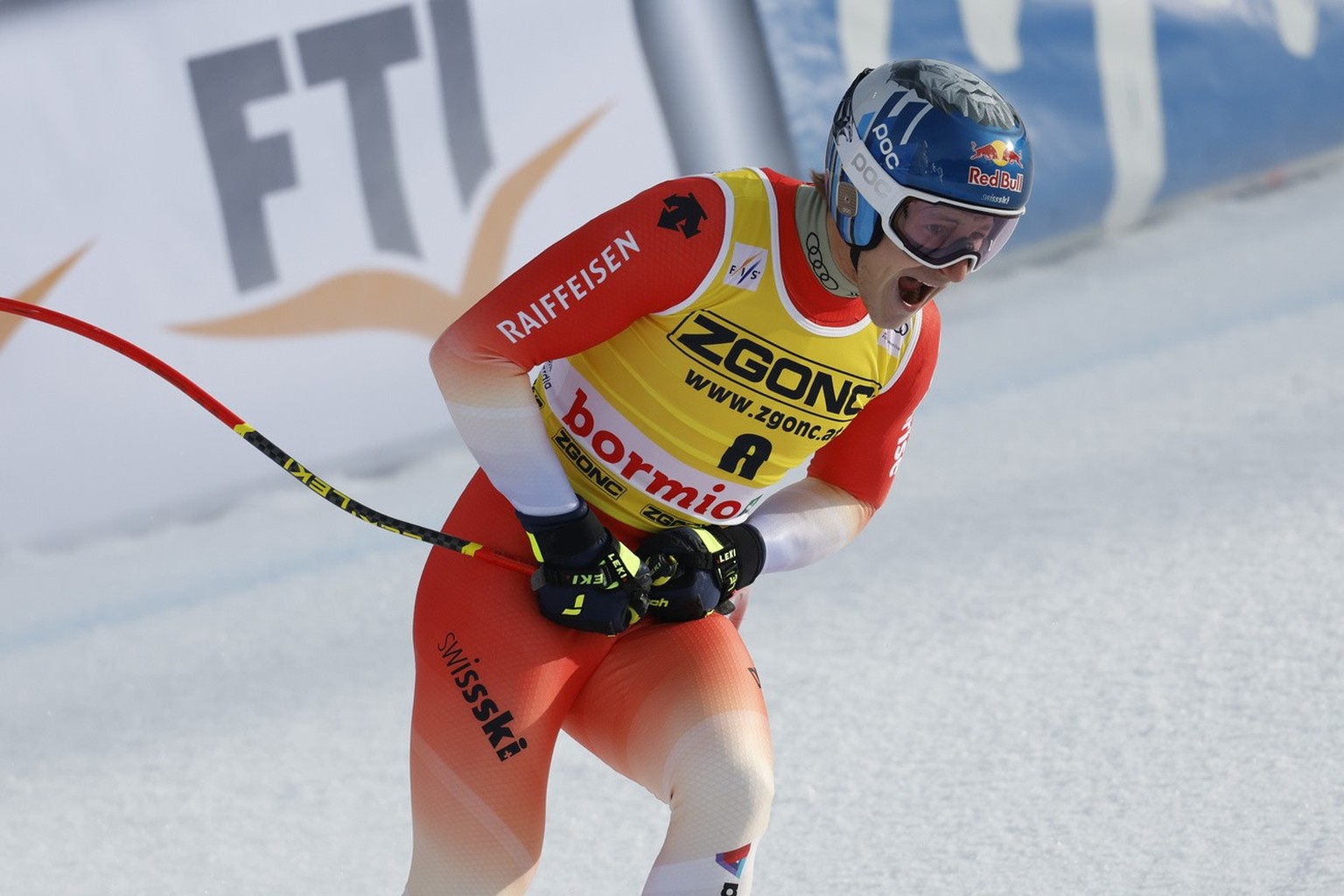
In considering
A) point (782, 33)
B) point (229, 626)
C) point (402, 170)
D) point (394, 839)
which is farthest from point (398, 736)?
point (782, 33)

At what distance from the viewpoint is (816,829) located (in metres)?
2.98

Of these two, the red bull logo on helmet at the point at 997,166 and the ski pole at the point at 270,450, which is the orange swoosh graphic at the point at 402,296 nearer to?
the ski pole at the point at 270,450

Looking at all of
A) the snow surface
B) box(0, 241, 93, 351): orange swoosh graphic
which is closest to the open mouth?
the snow surface

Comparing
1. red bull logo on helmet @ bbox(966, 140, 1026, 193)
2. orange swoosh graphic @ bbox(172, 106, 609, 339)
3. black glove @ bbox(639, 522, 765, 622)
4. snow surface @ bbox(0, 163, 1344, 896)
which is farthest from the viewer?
orange swoosh graphic @ bbox(172, 106, 609, 339)

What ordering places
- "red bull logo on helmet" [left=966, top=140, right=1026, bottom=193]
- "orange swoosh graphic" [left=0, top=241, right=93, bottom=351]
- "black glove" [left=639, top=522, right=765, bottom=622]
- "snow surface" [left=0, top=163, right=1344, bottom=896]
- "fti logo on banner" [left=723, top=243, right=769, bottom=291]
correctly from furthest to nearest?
1. "orange swoosh graphic" [left=0, top=241, right=93, bottom=351]
2. "snow surface" [left=0, top=163, right=1344, bottom=896]
3. "black glove" [left=639, top=522, right=765, bottom=622]
4. "fti logo on banner" [left=723, top=243, right=769, bottom=291]
5. "red bull logo on helmet" [left=966, top=140, right=1026, bottom=193]

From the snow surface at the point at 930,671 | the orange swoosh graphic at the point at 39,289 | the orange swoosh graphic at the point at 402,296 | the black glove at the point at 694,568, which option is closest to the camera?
the black glove at the point at 694,568

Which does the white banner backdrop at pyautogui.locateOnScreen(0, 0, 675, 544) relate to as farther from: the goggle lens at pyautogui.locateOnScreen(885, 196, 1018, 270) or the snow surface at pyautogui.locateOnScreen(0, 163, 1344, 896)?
the goggle lens at pyautogui.locateOnScreen(885, 196, 1018, 270)

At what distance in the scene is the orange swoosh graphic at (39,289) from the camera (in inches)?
178

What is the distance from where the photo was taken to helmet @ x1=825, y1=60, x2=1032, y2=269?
2078 mm

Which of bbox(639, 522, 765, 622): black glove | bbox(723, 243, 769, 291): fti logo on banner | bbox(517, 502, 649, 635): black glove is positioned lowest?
bbox(639, 522, 765, 622): black glove

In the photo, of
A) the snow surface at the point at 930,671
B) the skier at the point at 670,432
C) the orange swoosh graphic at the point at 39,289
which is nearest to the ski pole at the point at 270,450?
the skier at the point at 670,432

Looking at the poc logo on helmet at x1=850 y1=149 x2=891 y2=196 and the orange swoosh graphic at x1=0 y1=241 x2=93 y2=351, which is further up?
the poc logo on helmet at x1=850 y1=149 x2=891 y2=196

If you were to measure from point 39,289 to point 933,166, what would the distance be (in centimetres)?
328

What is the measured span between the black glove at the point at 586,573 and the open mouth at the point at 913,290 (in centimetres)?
53
